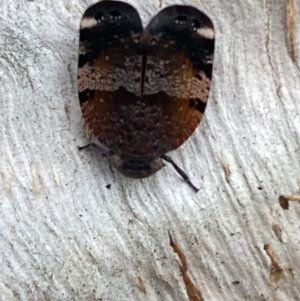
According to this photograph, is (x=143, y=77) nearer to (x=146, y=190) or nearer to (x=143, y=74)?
(x=143, y=74)

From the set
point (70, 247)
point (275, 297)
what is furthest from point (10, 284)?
Result: point (275, 297)

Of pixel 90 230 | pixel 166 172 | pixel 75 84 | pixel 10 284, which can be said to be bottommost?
pixel 10 284

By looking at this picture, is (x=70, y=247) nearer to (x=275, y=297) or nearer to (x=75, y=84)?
(x=75, y=84)

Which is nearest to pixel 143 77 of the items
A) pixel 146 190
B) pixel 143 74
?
pixel 143 74
